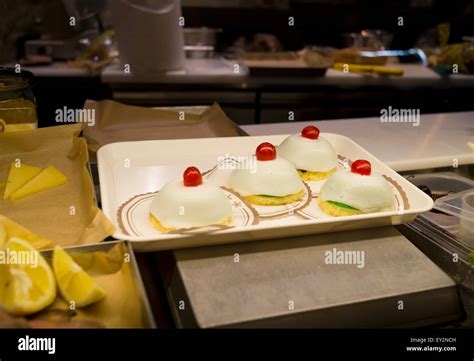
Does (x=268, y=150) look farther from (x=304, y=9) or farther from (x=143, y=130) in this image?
(x=304, y=9)

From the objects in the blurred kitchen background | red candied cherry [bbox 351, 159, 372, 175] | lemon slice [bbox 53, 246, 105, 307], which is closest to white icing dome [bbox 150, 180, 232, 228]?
lemon slice [bbox 53, 246, 105, 307]

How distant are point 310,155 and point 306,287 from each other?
1.86 feet

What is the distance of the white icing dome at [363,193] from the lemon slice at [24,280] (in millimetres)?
706

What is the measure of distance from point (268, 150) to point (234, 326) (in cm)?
59

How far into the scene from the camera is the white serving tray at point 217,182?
1.10 metres

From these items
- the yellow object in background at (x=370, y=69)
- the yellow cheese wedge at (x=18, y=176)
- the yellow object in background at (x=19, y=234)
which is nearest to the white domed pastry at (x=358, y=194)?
the yellow object in background at (x=19, y=234)

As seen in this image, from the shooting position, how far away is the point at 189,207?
3.78 ft

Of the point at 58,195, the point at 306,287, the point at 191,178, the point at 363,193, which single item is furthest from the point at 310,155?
the point at 58,195

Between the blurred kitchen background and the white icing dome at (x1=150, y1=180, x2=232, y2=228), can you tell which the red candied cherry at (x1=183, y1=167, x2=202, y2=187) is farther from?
the blurred kitchen background

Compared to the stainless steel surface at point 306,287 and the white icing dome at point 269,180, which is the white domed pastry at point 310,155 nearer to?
the white icing dome at point 269,180

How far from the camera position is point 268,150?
1363mm

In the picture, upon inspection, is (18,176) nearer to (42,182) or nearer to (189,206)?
(42,182)

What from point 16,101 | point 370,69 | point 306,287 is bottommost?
point 306,287

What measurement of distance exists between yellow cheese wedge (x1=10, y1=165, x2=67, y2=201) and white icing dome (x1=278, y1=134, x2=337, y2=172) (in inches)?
25.9
